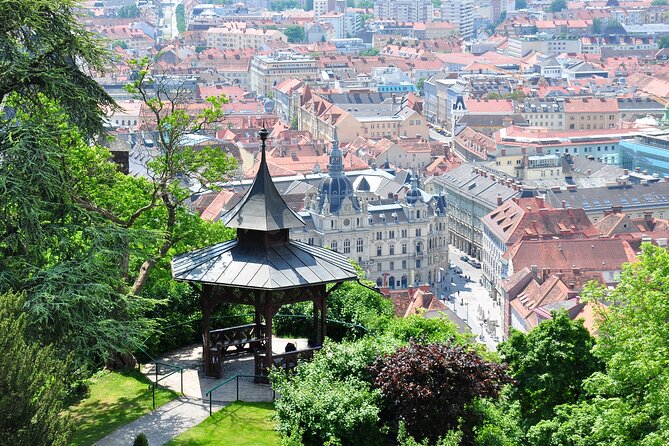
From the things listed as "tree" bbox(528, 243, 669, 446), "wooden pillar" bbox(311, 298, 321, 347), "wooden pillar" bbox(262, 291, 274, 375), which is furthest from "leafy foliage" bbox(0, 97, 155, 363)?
"tree" bbox(528, 243, 669, 446)

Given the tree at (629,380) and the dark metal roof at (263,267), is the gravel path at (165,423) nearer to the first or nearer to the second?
the dark metal roof at (263,267)

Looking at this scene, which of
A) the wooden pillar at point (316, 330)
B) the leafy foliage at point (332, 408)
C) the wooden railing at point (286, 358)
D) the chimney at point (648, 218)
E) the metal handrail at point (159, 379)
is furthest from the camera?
the chimney at point (648, 218)

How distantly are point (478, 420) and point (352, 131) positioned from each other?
466 ft

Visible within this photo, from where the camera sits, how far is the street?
93231 millimetres

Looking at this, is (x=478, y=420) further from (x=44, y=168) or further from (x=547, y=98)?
(x=547, y=98)

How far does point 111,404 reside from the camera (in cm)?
2736

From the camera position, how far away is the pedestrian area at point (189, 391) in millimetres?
25734

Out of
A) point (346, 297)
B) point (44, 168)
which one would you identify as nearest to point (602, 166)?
point (346, 297)

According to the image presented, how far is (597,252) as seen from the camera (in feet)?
307

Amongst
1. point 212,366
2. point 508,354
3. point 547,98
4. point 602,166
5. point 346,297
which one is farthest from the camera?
point 547,98

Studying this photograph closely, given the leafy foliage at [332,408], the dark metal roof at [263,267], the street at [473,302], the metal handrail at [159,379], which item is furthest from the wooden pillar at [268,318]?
the street at [473,302]

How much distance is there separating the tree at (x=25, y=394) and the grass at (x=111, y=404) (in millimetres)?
4213

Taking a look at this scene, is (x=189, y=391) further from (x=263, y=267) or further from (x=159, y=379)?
(x=263, y=267)

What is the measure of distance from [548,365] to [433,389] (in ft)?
11.0
